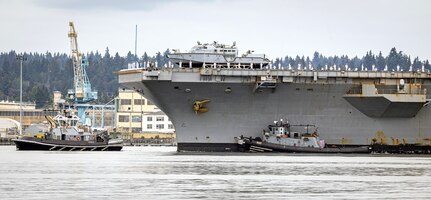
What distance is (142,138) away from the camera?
123m

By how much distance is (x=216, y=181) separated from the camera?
1421 inches

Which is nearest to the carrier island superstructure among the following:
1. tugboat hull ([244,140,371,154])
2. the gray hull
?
the gray hull

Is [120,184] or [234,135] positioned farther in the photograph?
[234,135]

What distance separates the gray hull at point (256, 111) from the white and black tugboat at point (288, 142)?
0.43 m

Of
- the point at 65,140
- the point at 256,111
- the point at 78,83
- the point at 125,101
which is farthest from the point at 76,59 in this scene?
the point at 256,111

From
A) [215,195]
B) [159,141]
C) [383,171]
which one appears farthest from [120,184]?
[159,141]

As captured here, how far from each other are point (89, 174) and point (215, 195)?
1009 centimetres

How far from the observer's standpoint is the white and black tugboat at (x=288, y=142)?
62.2 m

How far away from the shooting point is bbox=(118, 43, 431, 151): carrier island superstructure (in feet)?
200

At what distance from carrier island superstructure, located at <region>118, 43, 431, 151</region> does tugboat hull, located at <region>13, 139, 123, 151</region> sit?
43.2 feet

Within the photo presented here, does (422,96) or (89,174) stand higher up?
(422,96)

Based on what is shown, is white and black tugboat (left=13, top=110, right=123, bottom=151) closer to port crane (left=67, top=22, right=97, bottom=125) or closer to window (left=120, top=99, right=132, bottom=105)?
port crane (left=67, top=22, right=97, bottom=125)

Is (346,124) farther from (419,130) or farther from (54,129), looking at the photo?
(54,129)

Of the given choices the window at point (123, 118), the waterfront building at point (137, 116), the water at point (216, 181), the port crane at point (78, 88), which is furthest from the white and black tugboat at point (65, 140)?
the window at point (123, 118)
